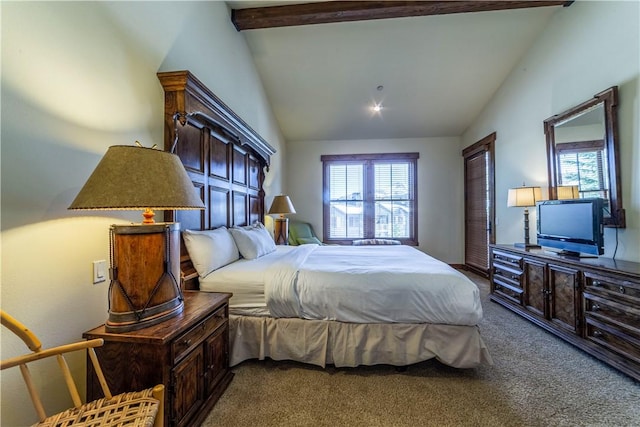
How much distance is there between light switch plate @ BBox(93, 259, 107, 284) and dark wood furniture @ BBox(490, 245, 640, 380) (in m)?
Answer: 3.31

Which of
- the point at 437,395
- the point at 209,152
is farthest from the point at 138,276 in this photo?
the point at 437,395

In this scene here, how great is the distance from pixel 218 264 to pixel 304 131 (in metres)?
3.75

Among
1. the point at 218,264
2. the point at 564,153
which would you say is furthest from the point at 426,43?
the point at 218,264

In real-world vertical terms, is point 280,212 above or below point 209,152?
below

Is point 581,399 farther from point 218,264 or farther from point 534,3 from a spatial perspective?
point 534,3

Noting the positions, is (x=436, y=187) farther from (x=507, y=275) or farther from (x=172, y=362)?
(x=172, y=362)

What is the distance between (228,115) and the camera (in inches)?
102

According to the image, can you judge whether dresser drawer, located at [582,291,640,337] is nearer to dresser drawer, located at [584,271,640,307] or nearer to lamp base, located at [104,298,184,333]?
dresser drawer, located at [584,271,640,307]

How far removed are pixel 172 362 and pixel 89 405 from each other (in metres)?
0.29

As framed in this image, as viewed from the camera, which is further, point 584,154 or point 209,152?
point 584,154

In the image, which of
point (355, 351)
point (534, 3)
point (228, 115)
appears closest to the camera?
point (355, 351)

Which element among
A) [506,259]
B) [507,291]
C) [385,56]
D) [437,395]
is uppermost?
[385,56]

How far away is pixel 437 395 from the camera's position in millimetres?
1702

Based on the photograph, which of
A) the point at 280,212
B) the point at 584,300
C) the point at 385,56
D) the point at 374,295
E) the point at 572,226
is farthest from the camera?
the point at 280,212
